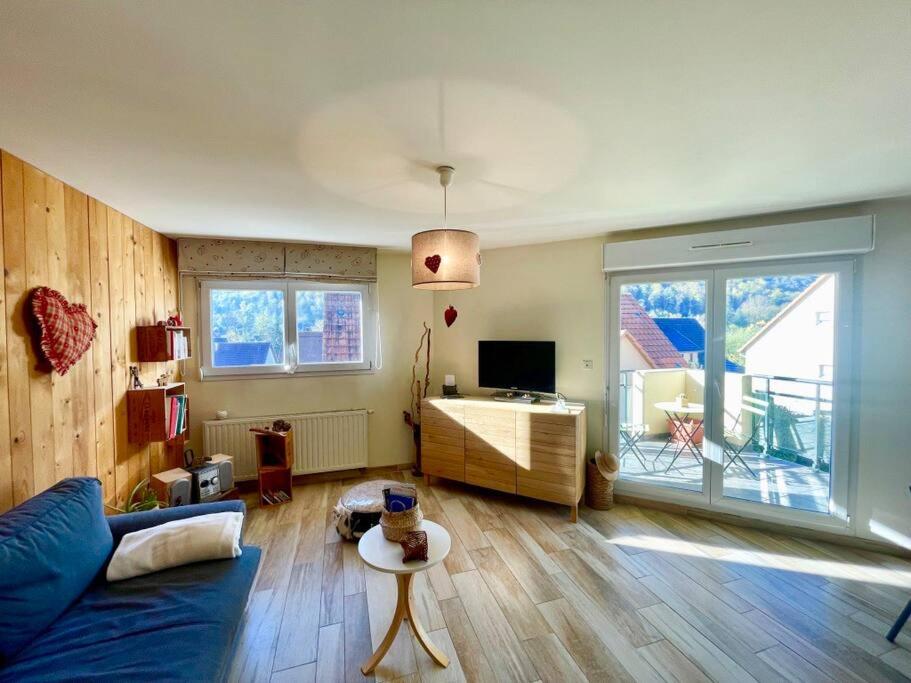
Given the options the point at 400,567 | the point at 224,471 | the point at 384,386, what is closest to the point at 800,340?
the point at 400,567

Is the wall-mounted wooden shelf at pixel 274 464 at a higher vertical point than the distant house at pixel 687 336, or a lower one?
lower

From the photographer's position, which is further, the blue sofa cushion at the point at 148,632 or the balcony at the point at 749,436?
the balcony at the point at 749,436

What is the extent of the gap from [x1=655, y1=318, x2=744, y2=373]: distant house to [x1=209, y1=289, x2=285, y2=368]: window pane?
11.6 ft

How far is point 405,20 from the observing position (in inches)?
38.2

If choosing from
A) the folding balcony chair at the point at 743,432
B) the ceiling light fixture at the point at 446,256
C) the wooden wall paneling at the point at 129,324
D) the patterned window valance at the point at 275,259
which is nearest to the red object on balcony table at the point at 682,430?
the folding balcony chair at the point at 743,432

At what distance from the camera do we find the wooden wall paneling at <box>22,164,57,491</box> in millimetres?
1759

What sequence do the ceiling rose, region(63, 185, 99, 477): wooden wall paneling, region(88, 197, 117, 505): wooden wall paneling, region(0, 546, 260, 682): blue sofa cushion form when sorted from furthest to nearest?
region(88, 197, 117, 505): wooden wall paneling → region(63, 185, 99, 477): wooden wall paneling → the ceiling rose → region(0, 546, 260, 682): blue sofa cushion

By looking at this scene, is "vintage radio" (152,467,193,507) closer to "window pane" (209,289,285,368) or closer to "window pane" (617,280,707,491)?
"window pane" (209,289,285,368)

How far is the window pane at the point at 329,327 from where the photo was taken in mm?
3672

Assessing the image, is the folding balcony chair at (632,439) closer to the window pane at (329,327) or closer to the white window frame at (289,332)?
the white window frame at (289,332)

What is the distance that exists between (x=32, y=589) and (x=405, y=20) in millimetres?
2201

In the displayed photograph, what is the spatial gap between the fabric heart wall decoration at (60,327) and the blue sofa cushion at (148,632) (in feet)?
3.76

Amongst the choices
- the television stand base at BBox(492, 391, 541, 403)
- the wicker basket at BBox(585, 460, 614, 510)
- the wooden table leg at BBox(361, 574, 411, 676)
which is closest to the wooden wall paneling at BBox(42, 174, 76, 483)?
the wooden table leg at BBox(361, 574, 411, 676)

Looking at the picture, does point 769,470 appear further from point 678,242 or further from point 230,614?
point 230,614
